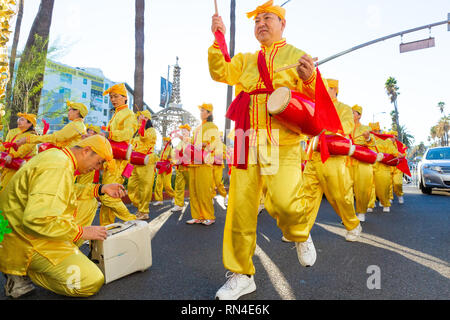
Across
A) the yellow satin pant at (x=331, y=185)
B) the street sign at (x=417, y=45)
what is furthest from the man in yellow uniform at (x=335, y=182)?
the street sign at (x=417, y=45)

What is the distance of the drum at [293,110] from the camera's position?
2.20m

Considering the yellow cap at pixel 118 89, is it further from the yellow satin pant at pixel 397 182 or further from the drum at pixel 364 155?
the yellow satin pant at pixel 397 182

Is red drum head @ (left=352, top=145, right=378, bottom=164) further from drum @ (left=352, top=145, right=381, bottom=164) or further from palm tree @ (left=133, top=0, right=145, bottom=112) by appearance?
palm tree @ (left=133, top=0, right=145, bottom=112)

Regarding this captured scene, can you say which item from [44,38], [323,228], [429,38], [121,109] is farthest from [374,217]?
[44,38]

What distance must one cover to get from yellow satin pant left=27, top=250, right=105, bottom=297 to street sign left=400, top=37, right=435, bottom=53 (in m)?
12.9

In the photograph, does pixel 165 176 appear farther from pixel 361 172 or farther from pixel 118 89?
pixel 361 172

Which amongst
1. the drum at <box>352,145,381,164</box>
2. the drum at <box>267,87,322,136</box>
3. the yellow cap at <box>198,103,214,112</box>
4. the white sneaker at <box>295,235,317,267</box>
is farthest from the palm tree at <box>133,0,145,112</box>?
the white sneaker at <box>295,235,317,267</box>

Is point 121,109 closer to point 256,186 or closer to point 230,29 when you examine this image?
point 256,186

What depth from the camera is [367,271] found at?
306 cm

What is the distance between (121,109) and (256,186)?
335 centimetres

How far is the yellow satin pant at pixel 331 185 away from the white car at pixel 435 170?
336 inches

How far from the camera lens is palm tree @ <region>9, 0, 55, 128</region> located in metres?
7.67

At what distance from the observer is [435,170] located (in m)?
11.0

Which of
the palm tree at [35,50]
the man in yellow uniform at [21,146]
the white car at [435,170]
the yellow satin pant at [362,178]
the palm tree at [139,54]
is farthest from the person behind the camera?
the white car at [435,170]
